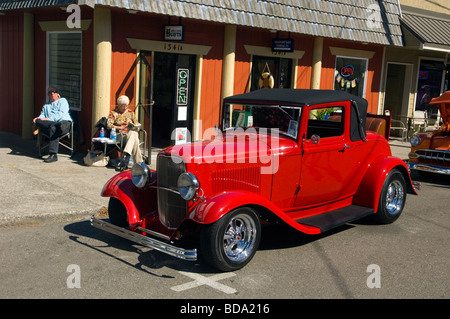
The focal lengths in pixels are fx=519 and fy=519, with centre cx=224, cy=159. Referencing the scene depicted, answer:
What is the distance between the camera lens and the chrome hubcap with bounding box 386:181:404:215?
24.0 feet

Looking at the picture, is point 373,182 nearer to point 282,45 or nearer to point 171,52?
point 171,52

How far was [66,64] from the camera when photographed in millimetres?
11250

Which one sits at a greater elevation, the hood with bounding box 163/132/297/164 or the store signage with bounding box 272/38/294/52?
the store signage with bounding box 272/38/294/52

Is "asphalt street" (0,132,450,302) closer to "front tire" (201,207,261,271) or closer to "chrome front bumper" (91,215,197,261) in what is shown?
"front tire" (201,207,261,271)

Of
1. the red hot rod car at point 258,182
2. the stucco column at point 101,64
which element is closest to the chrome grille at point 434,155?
the red hot rod car at point 258,182

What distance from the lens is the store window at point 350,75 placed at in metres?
14.8

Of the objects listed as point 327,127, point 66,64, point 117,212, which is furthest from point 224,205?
point 66,64

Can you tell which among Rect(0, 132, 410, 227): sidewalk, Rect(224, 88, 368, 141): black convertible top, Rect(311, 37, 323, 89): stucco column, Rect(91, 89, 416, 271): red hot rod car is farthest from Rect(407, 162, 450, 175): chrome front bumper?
Rect(0, 132, 410, 227): sidewalk

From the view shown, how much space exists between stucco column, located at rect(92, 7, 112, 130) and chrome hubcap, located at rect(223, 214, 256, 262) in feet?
18.4

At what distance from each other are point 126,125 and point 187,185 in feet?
16.7

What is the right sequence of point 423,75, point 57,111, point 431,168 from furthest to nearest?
point 423,75
point 57,111
point 431,168
